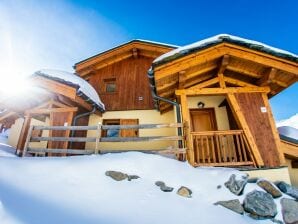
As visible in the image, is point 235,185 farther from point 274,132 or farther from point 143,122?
point 143,122

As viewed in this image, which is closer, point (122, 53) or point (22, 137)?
point (22, 137)

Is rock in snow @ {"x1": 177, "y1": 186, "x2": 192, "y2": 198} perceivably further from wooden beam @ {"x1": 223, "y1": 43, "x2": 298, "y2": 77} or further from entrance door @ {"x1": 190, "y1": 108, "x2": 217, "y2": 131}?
wooden beam @ {"x1": 223, "y1": 43, "x2": 298, "y2": 77}

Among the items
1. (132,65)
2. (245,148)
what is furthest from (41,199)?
(132,65)

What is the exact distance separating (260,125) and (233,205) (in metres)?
3.19

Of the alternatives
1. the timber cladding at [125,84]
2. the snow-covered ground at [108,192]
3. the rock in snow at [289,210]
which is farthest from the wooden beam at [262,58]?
the timber cladding at [125,84]

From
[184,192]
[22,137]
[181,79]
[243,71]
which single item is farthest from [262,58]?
[22,137]

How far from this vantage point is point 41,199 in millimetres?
3439

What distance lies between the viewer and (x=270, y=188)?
475cm

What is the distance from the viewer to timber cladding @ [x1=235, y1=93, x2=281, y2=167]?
6.03 metres

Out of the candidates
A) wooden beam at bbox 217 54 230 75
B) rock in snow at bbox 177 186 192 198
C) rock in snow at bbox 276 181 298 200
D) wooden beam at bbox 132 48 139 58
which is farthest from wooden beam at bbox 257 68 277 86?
wooden beam at bbox 132 48 139 58

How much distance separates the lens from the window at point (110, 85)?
1212cm

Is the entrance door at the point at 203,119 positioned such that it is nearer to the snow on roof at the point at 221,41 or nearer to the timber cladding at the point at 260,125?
the timber cladding at the point at 260,125

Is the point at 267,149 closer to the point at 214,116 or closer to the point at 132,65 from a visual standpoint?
the point at 214,116

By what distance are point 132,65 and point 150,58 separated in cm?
118
